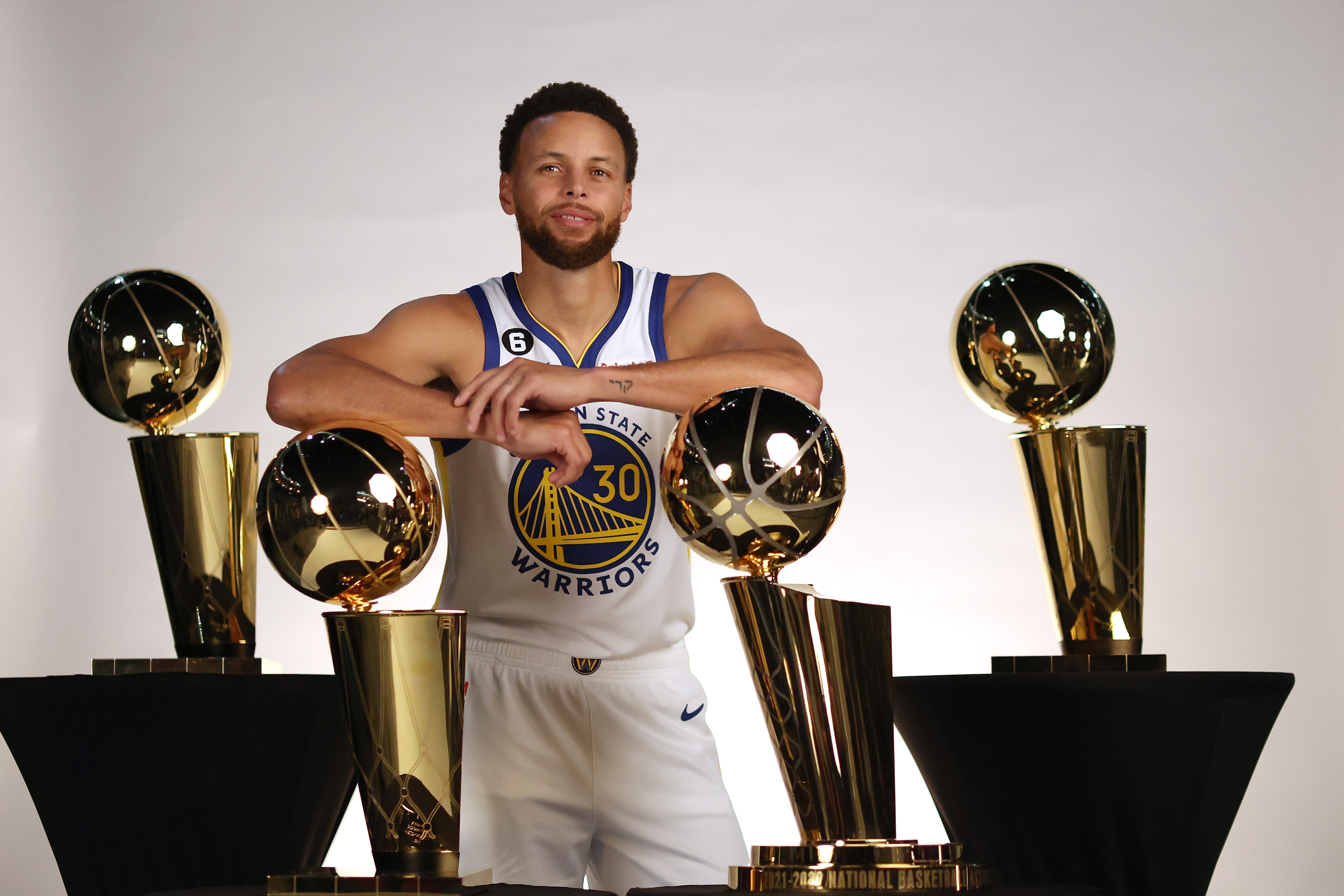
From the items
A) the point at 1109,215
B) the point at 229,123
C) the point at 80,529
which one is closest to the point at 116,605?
the point at 80,529

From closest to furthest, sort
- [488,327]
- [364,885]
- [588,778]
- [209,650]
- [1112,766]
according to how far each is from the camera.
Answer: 1. [364,885]
2. [1112,766]
3. [209,650]
4. [588,778]
5. [488,327]

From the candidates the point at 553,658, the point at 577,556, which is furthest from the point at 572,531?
the point at 553,658

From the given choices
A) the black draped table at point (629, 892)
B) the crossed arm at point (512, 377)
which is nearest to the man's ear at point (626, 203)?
the crossed arm at point (512, 377)

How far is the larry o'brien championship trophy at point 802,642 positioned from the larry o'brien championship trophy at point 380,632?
0.17 meters

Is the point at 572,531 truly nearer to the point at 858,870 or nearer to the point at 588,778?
the point at 588,778

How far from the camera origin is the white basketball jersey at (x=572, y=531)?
1449 millimetres

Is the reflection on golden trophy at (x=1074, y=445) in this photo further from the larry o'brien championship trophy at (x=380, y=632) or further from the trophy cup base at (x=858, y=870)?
the larry o'brien championship trophy at (x=380, y=632)

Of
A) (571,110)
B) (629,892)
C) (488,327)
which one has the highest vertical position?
(571,110)

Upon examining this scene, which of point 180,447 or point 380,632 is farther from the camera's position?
point 180,447

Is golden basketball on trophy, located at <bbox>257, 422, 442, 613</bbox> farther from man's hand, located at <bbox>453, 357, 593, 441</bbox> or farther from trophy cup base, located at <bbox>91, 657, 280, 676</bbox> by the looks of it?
trophy cup base, located at <bbox>91, 657, 280, 676</bbox>

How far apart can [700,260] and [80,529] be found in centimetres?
156

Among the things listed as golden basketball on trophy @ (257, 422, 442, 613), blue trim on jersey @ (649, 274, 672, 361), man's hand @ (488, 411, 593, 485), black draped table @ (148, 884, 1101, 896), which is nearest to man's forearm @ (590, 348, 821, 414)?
man's hand @ (488, 411, 593, 485)

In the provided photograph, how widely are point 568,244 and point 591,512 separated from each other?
305mm

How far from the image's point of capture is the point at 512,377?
1.01m
